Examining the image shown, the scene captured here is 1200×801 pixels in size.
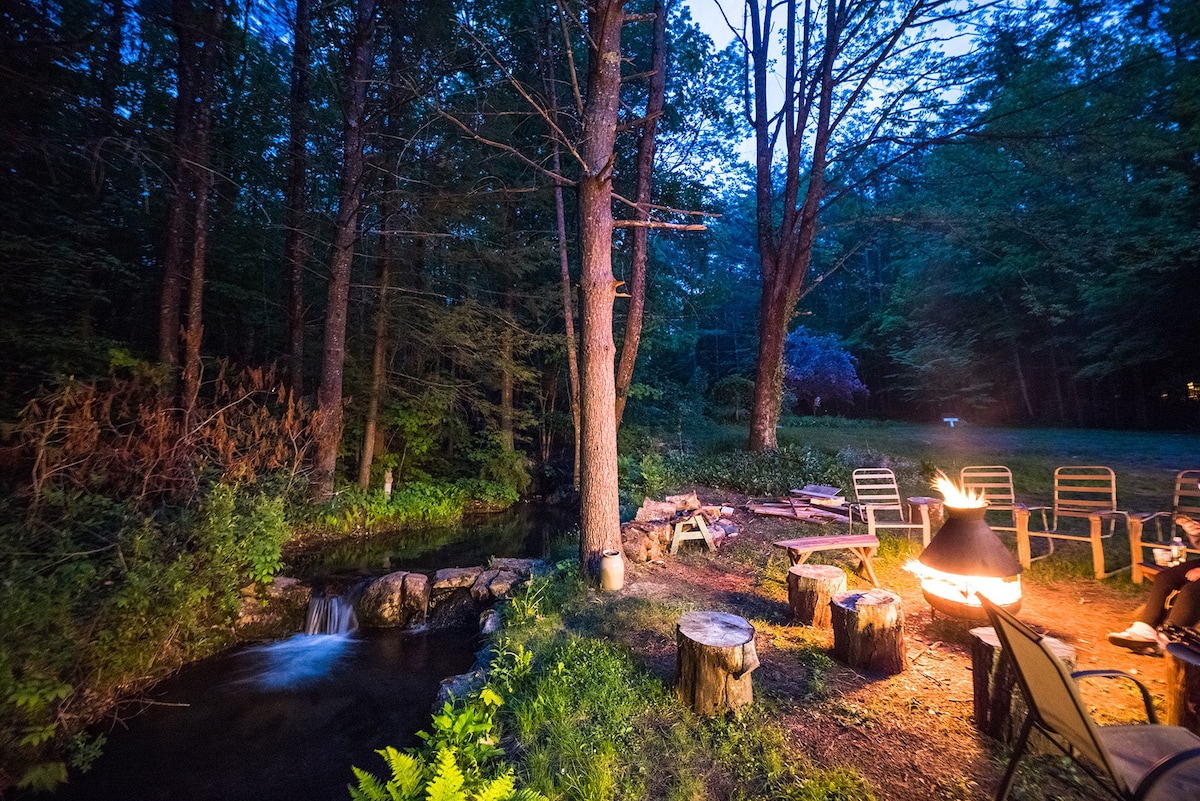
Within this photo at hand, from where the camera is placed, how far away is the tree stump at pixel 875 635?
3725 mm

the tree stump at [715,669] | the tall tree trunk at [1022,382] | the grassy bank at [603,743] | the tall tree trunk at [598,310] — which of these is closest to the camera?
the grassy bank at [603,743]

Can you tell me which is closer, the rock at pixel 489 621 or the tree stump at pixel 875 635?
the tree stump at pixel 875 635

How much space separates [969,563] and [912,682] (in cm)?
98

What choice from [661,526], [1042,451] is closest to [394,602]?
[661,526]

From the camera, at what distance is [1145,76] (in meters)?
8.97

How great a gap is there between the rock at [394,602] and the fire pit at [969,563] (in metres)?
6.09

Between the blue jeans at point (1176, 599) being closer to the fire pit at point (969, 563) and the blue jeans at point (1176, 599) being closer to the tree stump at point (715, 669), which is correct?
the fire pit at point (969, 563)

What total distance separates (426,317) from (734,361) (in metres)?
24.0

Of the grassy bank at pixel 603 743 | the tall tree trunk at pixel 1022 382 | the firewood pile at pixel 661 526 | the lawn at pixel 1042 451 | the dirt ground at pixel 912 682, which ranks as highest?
the tall tree trunk at pixel 1022 382

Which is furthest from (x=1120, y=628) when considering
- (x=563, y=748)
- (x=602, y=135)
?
(x=602, y=135)

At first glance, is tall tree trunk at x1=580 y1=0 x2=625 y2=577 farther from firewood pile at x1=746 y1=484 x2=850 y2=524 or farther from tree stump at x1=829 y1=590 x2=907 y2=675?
firewood pile at x1=746 y1=484 x2=850 y2=524

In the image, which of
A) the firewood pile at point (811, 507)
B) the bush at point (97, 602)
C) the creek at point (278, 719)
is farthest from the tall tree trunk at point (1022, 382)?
the bush at point (97, 602)

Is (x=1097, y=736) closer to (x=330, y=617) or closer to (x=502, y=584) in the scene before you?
(x=502, y=584)

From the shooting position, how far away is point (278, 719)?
181 inches
